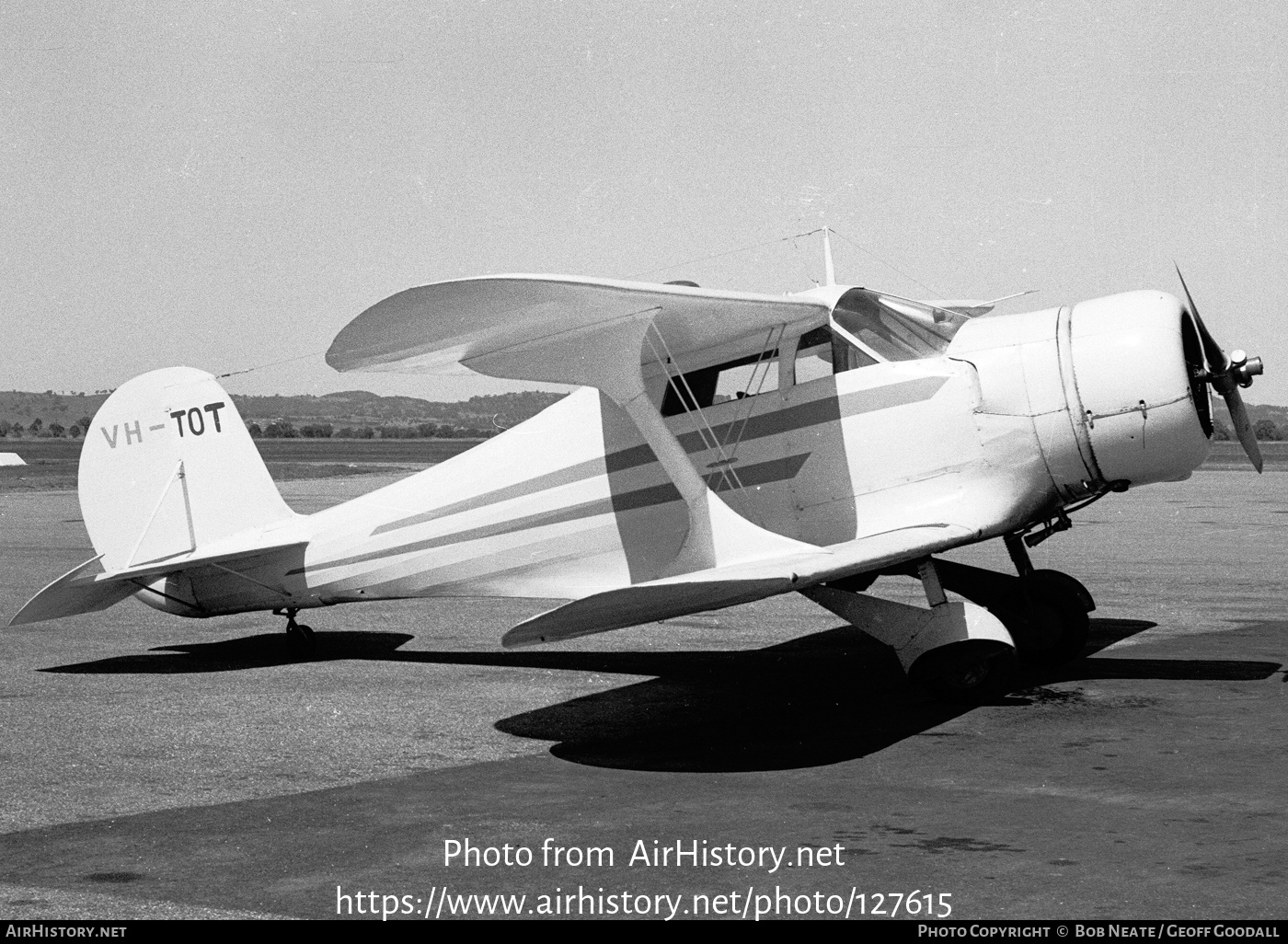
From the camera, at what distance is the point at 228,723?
28.6 ft

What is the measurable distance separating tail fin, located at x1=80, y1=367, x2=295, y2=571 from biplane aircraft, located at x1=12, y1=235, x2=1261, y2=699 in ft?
0.35

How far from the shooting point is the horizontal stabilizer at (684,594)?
24.2 feet

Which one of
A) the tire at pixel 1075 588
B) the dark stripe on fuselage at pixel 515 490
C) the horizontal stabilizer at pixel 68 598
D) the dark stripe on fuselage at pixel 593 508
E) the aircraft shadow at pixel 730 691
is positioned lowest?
the aircraft shadow at pixel 730 691

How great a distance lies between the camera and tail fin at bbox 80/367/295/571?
1079 cm

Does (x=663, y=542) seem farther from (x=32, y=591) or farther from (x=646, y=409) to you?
(x=32, y=591)

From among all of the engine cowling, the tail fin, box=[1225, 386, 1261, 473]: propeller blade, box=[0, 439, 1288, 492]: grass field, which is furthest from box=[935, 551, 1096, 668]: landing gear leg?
box=[0, 439, 1288, 492]: grass field

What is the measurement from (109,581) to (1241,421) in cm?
811

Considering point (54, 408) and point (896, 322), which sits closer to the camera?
point (896, 322)

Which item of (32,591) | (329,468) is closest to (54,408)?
(329,468)

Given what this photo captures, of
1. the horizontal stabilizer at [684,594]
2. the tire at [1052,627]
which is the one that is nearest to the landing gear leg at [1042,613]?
the tire at [1052,627]

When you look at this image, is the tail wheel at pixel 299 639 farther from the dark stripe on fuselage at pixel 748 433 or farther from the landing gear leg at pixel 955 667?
the landing gear leg at pixel 955 667

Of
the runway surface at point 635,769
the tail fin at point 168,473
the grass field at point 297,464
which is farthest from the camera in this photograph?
the grass field at point 297,464

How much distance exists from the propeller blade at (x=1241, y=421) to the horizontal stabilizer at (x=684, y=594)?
270 cm

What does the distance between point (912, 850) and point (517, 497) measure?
4.71 m
